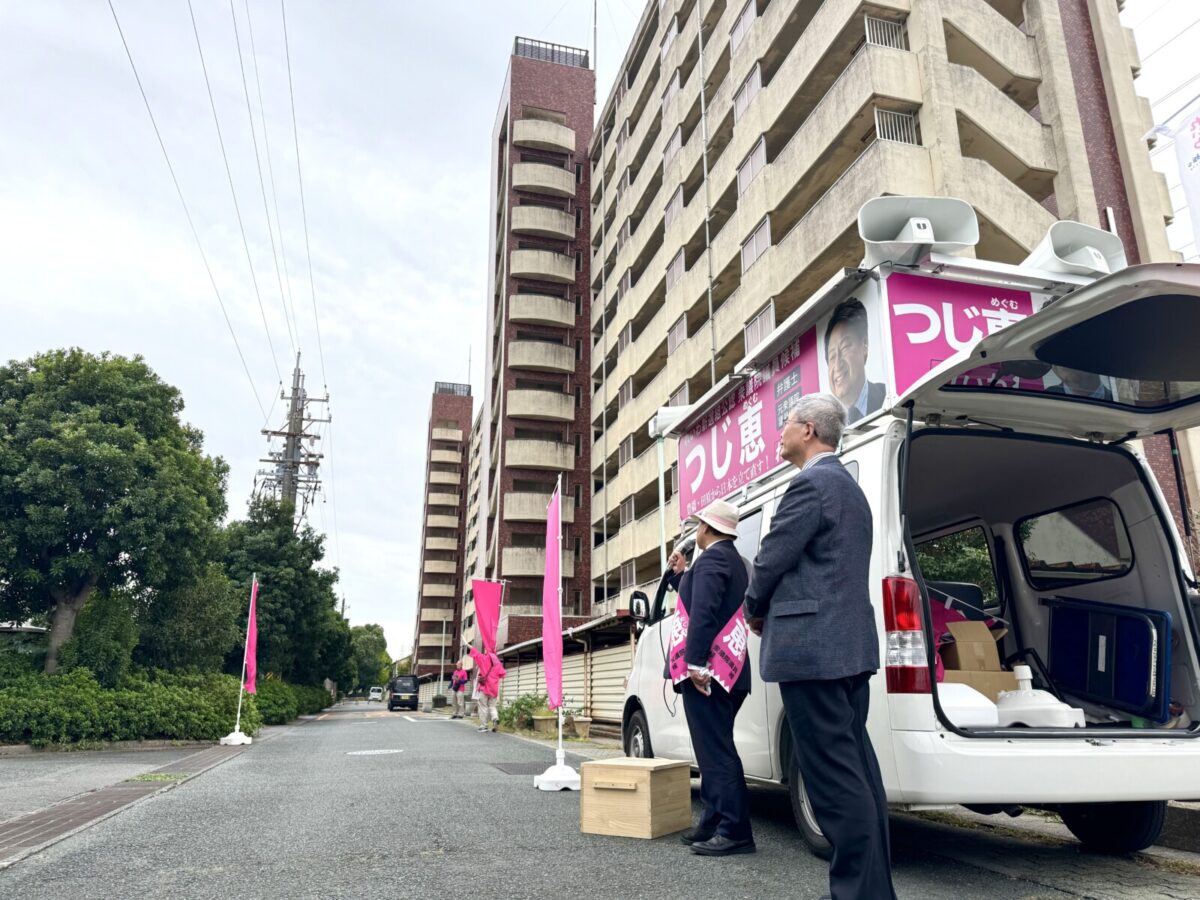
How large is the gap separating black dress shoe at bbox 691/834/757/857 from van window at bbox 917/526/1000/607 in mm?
2162

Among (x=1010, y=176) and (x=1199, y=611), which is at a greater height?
(x=1010, y=176)

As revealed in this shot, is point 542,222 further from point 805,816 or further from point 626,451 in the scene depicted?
point 805,816

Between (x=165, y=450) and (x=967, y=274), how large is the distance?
1675 centimetres

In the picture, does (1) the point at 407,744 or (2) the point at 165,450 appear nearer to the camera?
(1) the point at 407,744

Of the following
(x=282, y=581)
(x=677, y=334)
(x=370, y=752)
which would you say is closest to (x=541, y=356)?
(x=677, y=334)

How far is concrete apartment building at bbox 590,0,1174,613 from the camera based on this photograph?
61.1ft

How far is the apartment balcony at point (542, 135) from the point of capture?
46.7 metres

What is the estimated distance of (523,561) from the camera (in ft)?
136

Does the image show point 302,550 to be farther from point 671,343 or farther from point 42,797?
point 42,797

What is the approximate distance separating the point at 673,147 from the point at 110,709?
90.2 ft

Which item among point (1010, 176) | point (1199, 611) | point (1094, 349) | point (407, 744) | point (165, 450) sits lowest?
point (407, 744)

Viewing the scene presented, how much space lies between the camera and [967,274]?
4.48 metres

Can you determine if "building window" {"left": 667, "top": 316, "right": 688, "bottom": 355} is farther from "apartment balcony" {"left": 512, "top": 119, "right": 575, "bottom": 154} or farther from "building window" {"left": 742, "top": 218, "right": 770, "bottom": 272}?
"apartment balcony" {"left": 512, "top": 119, "right": 575, "bottom": 154}

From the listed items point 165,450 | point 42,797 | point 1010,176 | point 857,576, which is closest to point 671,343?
point 1010,176
